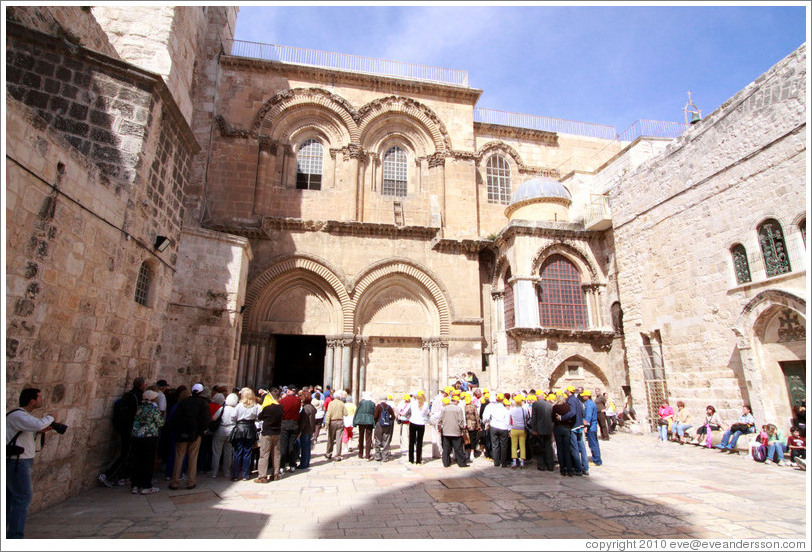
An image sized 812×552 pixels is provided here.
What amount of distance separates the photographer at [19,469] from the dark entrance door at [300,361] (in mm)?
15493

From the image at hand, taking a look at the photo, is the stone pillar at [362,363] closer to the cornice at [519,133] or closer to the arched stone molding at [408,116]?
the arched stone molding at [408,116]

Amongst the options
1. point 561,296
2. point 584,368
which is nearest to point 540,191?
point 561,296

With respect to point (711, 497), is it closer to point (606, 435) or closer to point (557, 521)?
point (557, 521)

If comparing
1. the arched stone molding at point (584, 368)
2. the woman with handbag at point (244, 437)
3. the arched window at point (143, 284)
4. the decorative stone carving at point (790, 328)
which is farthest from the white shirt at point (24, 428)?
the arched stone molding at point (584, 368)

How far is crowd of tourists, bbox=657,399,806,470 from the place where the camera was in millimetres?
9148

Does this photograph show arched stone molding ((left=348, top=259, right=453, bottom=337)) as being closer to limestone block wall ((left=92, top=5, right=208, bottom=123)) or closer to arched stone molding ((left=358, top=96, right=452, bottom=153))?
arched stone molding ((left=358, top=96, right=452, bottom=153))

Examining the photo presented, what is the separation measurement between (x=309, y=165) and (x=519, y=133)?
9506 millimetres

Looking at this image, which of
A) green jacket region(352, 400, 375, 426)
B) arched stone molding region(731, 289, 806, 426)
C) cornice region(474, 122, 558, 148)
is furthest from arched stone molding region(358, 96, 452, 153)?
arched stone molding region(731, 289, 806, 426)

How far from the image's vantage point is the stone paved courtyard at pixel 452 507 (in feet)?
16.3

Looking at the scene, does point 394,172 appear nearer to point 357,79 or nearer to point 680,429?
point 357,79

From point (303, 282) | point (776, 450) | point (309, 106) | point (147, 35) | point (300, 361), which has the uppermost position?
point (309, 106)

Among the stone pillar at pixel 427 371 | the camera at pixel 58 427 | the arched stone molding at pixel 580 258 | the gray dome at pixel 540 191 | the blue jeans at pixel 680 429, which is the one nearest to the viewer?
the camera at pixel 58 427

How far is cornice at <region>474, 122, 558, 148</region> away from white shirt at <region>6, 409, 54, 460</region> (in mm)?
18802

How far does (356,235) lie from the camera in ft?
55.0
